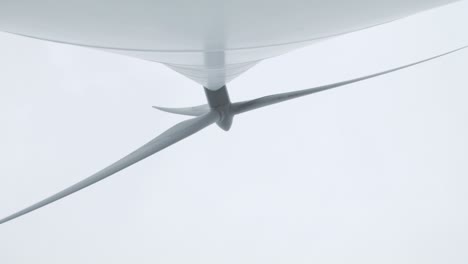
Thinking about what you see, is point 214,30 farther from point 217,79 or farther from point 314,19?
point 217,79

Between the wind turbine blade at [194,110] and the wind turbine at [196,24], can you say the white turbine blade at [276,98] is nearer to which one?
the wind turbine blade at [194,110]

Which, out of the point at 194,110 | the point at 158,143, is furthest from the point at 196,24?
the point at 194,110

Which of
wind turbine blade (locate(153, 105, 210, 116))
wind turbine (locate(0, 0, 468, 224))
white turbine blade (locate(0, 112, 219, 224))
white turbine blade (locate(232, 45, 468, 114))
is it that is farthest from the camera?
wind turbine blade (locate(153, 105, 210, 116))

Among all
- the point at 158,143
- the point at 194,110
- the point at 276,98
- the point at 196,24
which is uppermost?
the point at 194,110

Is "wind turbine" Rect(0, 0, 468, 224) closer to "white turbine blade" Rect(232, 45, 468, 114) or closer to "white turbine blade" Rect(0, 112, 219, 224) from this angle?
"white turbine blade" Rect(0, 112, 219, 224)

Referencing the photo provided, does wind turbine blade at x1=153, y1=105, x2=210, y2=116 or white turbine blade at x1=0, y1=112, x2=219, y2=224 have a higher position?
wind turbine blade at x1=153, y1=105, x2=210, y2=116

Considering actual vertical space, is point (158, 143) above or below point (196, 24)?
above

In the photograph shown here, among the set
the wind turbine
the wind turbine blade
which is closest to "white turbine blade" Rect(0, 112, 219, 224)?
the wind turbine

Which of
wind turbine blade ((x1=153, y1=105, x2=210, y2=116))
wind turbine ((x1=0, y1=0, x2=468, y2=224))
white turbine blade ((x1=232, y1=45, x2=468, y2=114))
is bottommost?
wind turbine ((x1=0, y1=0, x2=468, y2=224))

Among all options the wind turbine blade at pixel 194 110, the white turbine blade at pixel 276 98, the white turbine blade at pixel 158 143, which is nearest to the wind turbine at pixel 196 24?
the white turbine blade at pixel 158 143

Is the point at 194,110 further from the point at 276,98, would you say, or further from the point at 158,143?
the point at 158,143
